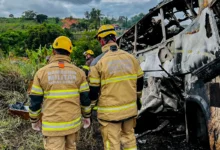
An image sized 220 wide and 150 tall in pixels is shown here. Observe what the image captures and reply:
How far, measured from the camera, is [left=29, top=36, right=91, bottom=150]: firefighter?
7.57 ft

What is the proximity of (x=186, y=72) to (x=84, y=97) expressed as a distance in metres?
1.40

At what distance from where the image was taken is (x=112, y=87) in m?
2.53

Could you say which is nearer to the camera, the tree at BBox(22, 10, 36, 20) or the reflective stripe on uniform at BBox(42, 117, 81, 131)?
the reflective stripe on uniform at BBox(42, 117, 81, 131)

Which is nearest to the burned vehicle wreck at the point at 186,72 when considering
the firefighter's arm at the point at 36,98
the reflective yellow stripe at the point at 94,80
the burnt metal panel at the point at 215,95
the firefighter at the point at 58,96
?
the burnt metal panel at the point at 215,95

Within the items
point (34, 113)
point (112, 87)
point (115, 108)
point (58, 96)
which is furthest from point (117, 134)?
point (34, 113)

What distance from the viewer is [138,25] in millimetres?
5195

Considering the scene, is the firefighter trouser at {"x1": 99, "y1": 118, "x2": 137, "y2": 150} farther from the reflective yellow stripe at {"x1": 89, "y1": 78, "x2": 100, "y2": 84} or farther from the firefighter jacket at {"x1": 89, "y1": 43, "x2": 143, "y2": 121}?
the reflective yellow stripe at {"x1": 89, "y1": 78, "x2": 100, "y2": 84}

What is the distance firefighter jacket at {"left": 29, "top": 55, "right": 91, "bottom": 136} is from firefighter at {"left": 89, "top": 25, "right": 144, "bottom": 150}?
0.24 metres

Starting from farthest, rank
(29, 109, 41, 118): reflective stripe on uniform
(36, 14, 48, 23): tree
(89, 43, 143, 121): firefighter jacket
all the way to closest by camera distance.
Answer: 1. (36, 14, 48, 23): tree
2. (89, 43, 143, 121): firefighter jacket
3. (29, 109, 41, 118): reflective stripe on uniform

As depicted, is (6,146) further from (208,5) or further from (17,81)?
(208,5)

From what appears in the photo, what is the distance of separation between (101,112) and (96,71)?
43cm

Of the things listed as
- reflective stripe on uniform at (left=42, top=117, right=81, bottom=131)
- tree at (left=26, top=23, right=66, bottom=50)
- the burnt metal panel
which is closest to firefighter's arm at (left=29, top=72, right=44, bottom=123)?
reflective stripe on uniform at (left=42, top=117, right=81, bottom=131)

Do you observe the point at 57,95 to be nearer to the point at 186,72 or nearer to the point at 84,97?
the point at 84,97

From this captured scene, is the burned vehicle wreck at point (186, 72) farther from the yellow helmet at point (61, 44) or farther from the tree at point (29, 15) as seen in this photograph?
the tree at point (29, 15)
